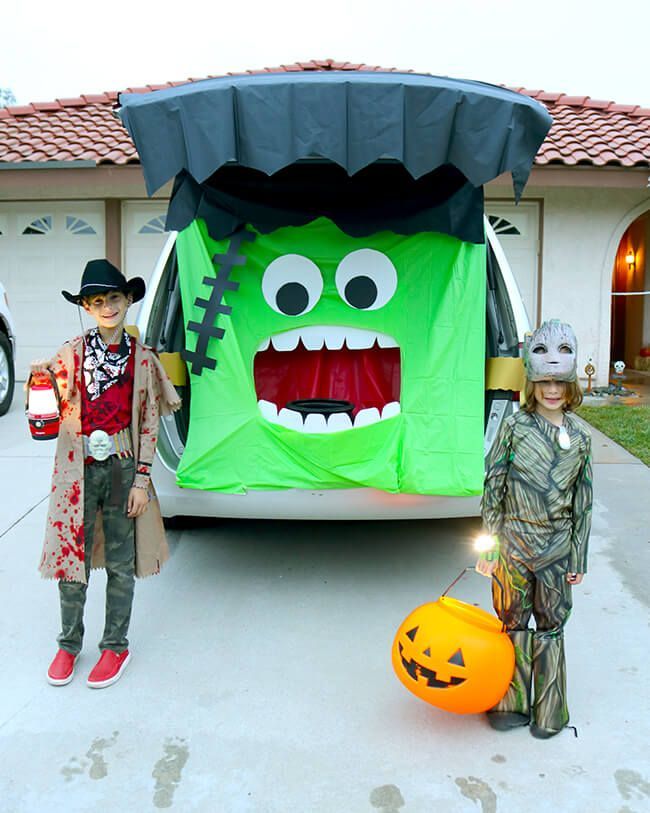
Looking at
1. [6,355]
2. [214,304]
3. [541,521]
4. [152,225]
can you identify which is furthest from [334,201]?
[152,225]

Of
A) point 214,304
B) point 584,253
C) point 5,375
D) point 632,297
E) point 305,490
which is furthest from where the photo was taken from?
point 632,297

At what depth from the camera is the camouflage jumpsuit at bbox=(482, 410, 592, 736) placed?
254 cm

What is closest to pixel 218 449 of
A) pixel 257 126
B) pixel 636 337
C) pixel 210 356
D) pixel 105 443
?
pixel 210 356

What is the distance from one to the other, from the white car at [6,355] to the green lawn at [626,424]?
6102 millimetres

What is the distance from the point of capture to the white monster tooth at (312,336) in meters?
3.84

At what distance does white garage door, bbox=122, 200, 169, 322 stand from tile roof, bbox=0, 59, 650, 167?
0.93m

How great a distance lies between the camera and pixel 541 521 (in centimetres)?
255

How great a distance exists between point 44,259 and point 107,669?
9.56 metres

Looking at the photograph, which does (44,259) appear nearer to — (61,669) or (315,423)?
(315,423)

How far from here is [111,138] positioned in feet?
36.0

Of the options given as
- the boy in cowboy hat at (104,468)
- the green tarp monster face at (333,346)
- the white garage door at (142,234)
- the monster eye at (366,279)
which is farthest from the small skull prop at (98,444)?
the white garage door at (142,234)

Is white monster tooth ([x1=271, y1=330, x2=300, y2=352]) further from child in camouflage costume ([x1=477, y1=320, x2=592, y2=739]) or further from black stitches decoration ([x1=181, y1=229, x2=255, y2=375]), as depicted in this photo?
child in camouflage costume ([x1=477, y1=320, x2=592, y2=739])

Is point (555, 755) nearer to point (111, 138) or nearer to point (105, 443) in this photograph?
point (105, 443)

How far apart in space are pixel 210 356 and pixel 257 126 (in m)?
1.07
